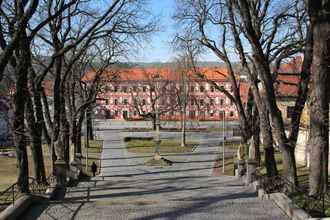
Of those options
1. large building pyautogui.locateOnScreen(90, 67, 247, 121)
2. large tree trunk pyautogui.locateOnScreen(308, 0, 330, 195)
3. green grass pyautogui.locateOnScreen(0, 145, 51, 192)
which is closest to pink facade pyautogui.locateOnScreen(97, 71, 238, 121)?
large building pyautogui.locateOnScreen(90, 67, 247, 121)

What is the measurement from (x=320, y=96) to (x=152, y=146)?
47729mm

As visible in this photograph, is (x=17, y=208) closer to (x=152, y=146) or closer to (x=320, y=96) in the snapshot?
(x=320, y=96)

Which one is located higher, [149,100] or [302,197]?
[149,100]

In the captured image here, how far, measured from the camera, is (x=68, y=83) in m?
35.1

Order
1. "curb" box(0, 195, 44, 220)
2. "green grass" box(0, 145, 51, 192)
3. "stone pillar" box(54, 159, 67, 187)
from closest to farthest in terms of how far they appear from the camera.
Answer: "curb" box(0, 195, 44, 220), "stone pillar" box(54, 159, 67, 187), "green grass" box(0, 145, 51, 192)

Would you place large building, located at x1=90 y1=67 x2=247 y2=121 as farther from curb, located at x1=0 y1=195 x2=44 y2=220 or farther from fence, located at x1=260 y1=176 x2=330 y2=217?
curb, located at x1=0 y1=195 x2=44 y2=220

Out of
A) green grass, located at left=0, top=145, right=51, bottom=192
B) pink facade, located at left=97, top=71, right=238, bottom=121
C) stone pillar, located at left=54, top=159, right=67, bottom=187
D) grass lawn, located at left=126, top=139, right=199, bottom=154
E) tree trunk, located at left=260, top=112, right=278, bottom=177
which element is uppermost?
pink facade, located at left=97, top=71, right=238, bottom=121

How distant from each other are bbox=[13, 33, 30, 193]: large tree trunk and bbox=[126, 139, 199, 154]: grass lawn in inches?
1468

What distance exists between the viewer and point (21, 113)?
1677cm

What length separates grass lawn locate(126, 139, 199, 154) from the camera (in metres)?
56.6

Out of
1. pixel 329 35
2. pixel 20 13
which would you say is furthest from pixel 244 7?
pixel 20 13

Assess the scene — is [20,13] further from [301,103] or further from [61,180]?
[301,103]

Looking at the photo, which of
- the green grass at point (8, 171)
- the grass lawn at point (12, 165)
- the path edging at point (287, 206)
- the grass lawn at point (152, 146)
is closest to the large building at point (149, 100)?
the grass lawn at point (152, 146)

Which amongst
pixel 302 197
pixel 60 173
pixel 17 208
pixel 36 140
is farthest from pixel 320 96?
pixel 36 140
